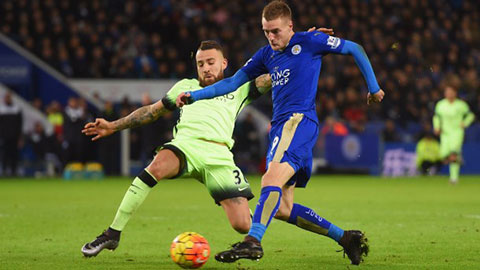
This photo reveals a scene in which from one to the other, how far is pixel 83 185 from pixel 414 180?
7.53 meters

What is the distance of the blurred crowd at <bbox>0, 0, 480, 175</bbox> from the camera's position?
906 inches

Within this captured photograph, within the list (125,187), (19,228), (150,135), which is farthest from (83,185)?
(19,228)

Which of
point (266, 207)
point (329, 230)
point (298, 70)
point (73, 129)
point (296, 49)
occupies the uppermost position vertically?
point (296, 49)

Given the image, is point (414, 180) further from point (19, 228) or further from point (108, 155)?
point (19, 228)

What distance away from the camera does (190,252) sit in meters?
6.54

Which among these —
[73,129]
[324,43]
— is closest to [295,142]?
[324,43]

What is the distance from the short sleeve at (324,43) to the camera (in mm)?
6727

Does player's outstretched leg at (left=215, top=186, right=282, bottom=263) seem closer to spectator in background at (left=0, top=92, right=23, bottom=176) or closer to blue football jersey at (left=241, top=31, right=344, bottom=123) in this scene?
blue football jersey at (left=241, top=31, right=344, bottom=123)

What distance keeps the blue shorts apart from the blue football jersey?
70mm

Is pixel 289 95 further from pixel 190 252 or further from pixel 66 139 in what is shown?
pixel 66 139

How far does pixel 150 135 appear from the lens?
73.8 feet

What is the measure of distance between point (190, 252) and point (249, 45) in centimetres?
1847

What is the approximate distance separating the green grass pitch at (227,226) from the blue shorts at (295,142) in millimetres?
811

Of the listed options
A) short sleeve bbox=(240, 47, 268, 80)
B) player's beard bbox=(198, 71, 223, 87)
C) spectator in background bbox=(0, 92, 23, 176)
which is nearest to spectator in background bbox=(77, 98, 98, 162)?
spectator in background bbox=(0, 92, 23, 176)
